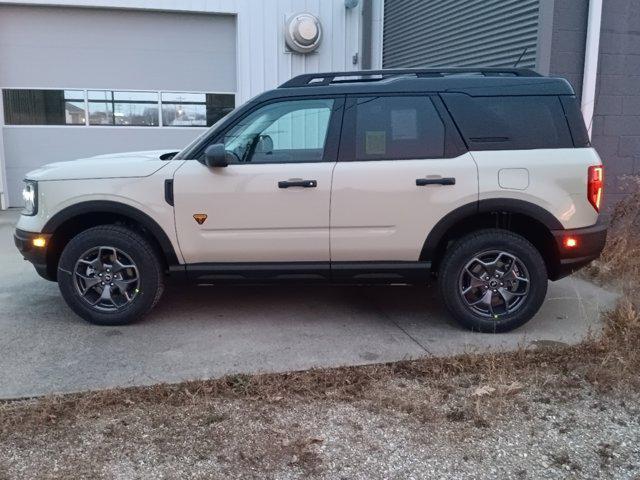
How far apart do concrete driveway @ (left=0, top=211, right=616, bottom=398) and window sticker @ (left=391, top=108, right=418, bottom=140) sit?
1.51 metres

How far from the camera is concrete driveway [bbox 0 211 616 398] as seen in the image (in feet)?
13.0

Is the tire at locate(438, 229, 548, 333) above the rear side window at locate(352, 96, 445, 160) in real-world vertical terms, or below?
below

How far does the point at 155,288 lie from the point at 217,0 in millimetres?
7236

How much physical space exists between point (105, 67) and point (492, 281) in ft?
27.0

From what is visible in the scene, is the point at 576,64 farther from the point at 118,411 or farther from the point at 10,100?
the point at 10,100

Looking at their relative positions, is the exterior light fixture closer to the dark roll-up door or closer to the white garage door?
the white garage door

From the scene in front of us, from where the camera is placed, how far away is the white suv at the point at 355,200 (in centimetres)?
448

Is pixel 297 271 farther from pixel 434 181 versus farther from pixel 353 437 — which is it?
pixel 353 437

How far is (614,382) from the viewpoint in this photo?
385cm

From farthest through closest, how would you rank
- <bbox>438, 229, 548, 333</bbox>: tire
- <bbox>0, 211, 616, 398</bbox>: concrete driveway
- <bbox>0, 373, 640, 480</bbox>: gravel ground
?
<bbox>438, 229, 548, 333</bbox>: tire
<bbox>0, 211, 616, 398</bbox>: concrete driveway
<bbox>0, 373, 640, 480</bbox>: gravel ground

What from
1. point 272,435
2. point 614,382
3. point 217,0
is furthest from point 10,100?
point 614,382

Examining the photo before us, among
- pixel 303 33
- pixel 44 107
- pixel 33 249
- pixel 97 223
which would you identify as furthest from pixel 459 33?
pixel 44 107

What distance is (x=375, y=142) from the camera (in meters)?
4.58

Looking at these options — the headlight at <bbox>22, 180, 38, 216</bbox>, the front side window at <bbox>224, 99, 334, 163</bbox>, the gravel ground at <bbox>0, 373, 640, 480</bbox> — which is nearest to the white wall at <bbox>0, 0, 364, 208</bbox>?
the headlight at <bbox>22, 180, 38, 216</bbox>
